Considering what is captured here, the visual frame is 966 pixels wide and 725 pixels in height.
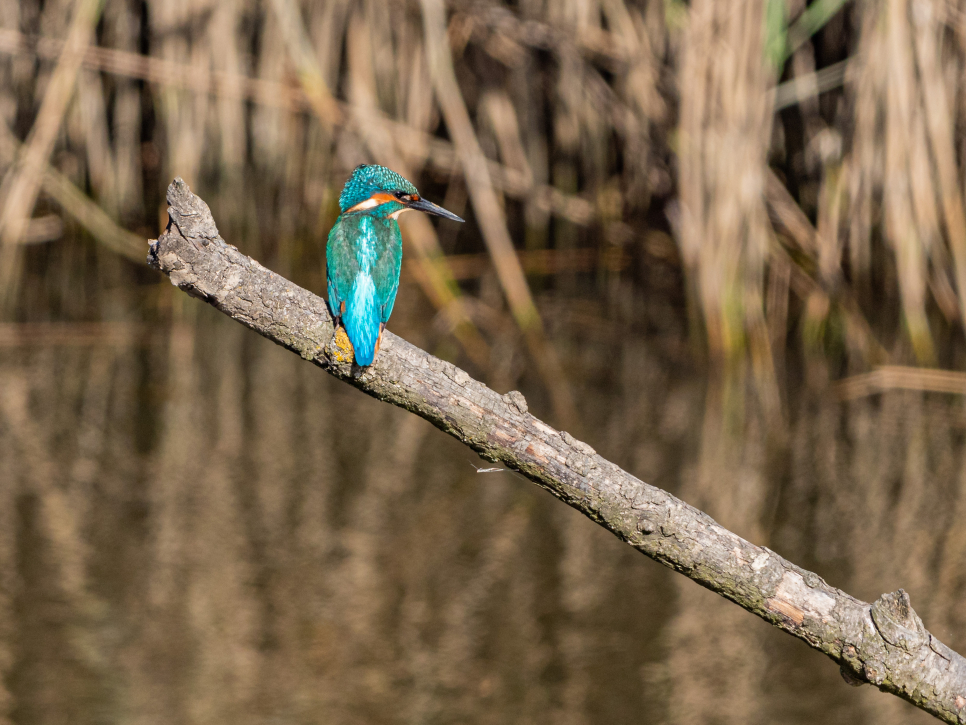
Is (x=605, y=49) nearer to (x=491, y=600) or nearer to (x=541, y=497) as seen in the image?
(x=541, y=497)

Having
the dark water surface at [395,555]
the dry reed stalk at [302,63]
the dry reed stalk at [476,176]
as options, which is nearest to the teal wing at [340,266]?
the dark water surface at [395,555]

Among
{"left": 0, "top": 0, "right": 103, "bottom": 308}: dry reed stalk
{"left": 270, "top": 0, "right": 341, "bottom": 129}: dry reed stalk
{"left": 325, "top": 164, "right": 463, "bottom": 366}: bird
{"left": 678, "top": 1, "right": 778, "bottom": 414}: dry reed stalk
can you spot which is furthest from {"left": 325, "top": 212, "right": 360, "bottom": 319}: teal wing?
{"left": 0, "top": 0, "right": 103, "bottom": 308}: dry reed stalk

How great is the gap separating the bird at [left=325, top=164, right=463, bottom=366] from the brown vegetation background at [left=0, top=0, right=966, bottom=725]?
1.36 meters

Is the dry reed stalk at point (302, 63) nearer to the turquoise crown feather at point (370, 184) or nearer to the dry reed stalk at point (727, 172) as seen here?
the dry reed stalk at point (727, 172)

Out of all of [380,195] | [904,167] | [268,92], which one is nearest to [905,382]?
[904,167]

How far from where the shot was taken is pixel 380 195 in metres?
2.04

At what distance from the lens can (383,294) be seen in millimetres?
1843

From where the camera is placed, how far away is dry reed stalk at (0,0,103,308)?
4859 millimetres

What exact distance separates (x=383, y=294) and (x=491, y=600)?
5.61ft

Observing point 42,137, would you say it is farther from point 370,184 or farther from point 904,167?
point 904,167

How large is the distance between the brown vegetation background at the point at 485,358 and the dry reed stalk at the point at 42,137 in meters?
0.03

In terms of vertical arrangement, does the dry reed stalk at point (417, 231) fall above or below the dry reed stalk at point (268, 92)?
below

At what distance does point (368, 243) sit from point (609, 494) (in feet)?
2.16

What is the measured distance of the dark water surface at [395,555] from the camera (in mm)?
2928
